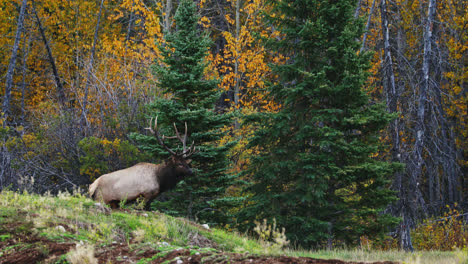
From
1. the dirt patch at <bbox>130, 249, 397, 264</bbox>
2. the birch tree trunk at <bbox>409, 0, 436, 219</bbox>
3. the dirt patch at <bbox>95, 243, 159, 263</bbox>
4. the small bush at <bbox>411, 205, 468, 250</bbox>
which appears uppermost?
the birch tree trunk at <bbox>409, 0, 436, 219</bbox>

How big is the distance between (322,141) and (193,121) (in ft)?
12.0

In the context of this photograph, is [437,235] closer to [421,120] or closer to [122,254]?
[421,120]

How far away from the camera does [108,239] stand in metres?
6.96

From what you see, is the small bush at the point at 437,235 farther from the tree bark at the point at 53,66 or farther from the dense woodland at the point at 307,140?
the tree bark at the point at 53,66

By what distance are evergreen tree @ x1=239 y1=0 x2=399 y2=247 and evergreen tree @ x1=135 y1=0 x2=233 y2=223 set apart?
3.28 feet

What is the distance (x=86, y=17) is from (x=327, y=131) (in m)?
19.5

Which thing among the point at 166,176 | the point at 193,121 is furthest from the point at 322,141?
the point at 166,176

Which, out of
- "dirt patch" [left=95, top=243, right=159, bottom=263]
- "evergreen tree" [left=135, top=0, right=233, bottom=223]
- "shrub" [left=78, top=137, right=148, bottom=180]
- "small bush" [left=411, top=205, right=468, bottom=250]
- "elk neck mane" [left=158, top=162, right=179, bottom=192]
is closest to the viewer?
"dirt patch" [left=95, top=243, right=159, bottom=263]

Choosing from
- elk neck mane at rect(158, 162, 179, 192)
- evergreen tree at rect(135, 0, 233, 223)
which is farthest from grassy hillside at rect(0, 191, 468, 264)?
evergreen tree at rect(135, 0, 233, 223)

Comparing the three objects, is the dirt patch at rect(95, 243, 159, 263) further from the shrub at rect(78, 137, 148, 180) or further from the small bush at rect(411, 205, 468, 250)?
the small bush at rect(411, 205, 468, 250)

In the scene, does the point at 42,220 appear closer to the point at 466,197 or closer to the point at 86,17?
the point at 466,197

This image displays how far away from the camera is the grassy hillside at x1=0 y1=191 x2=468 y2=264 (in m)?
A: 5.74

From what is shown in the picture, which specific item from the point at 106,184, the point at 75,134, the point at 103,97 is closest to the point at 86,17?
the point at 103,97

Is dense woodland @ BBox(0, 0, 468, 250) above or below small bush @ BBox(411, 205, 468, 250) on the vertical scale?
above
